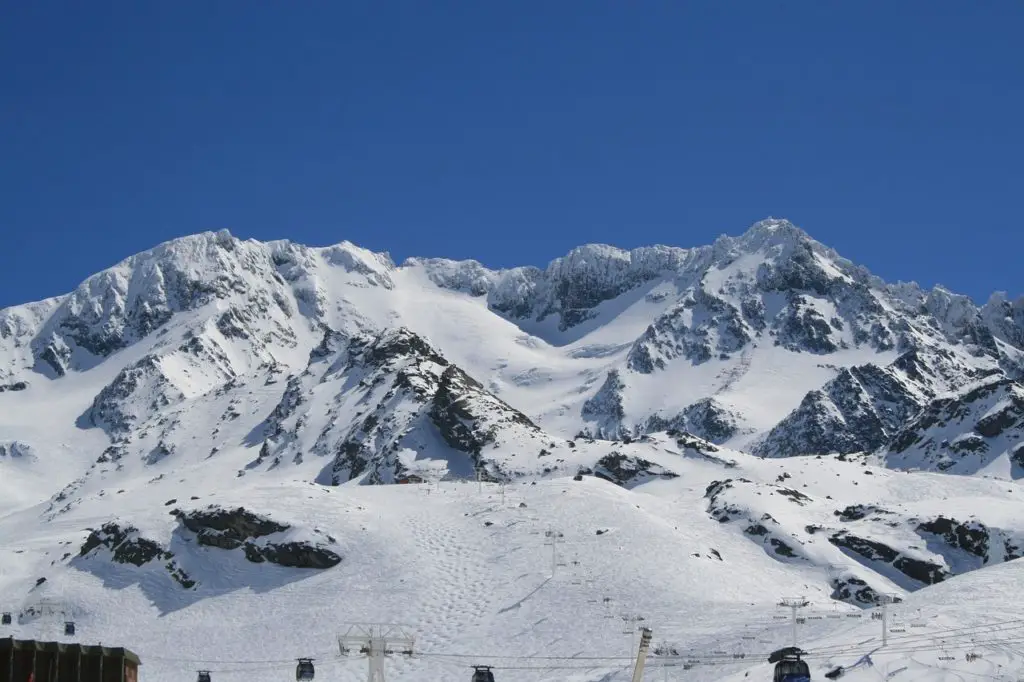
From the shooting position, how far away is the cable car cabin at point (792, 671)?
38.8 metres

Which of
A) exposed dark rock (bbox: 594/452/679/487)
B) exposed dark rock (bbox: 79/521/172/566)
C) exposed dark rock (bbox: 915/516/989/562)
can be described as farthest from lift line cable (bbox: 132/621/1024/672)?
exposed dark rock (bbox: 594/452/679/487)

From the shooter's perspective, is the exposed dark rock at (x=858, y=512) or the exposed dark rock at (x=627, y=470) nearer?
the exposed dark rock at (x=858, y=512)

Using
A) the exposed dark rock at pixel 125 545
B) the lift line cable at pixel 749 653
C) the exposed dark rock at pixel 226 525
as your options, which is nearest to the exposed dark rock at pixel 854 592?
the lift line cable at pixel 749 653

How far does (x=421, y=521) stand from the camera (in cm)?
10012

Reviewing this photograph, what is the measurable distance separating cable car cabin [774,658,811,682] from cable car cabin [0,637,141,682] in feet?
64.1

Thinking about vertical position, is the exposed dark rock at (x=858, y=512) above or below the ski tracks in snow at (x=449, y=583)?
above

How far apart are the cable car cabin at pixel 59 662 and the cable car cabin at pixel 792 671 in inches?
770

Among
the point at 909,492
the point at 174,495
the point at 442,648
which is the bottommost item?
the point at 442,648

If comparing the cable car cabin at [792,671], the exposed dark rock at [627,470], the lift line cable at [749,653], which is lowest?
the cable car cabin at [792,671]

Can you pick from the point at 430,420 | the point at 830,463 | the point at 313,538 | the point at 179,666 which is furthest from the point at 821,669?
the point at 430,420

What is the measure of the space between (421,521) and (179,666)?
92.1ft

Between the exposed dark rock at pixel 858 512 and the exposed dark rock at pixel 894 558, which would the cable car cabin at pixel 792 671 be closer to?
the exposed dark rock at pixel 894 558

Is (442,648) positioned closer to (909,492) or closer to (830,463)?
(909,492)

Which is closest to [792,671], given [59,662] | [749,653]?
[59,662]
